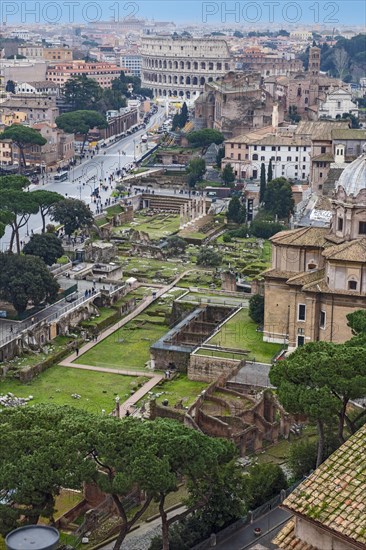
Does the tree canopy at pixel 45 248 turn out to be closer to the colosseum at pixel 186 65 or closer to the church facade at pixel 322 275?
the church facade at pixel 322 275

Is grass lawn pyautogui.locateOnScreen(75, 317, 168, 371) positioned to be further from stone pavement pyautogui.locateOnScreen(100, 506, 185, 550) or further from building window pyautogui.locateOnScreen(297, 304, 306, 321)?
stone pavement pyautogui.locateOnScreen(100, 506, 185, 550)

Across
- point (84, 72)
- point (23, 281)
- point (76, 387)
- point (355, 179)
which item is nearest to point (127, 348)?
point (76, 387)

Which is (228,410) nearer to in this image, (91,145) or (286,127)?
(286,127)

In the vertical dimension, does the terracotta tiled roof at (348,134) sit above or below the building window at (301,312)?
above

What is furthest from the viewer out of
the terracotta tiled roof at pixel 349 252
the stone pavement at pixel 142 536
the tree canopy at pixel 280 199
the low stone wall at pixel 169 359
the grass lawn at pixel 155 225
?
the tree canopy at pixel 280 199

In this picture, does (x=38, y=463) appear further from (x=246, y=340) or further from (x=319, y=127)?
(x=319, y=127)

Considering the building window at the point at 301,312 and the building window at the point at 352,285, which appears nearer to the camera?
the building window at the point at 352,285

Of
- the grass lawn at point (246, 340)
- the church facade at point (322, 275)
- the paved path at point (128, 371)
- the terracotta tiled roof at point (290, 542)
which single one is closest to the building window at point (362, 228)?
the church facade at point (322, 275)
